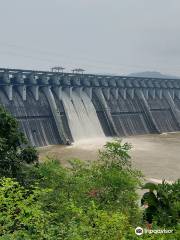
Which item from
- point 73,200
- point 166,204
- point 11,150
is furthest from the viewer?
point 11,150

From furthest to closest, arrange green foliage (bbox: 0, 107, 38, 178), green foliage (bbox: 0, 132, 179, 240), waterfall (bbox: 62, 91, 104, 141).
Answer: waterfall (bbox: 62, 91, 104, 141) → green foliage (bbox: 0, 107, 38, 178) → green foliage (bbox: 0, 132, 179, 240)

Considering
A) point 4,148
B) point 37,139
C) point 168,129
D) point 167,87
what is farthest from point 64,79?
point 4,148

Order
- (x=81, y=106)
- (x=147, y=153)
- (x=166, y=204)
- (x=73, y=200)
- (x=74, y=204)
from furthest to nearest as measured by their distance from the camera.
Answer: (x=81, y=106)
(x=147, y=153)
(x=166, y=204)
(x=73, y=200)
(x=74, y=204)

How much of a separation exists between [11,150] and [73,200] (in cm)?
666

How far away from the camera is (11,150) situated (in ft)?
68.7

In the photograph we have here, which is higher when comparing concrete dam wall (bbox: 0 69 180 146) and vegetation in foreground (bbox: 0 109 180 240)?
concrete dam wall (bbox: 0 69 180 146)

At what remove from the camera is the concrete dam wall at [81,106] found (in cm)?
5553

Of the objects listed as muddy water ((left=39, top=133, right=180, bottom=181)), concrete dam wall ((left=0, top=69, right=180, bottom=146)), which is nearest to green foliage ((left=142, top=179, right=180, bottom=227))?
muddy water ((left=39, top=133, right=180, bottom=181))

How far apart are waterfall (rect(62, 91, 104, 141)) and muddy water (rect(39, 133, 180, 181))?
7.65 feet

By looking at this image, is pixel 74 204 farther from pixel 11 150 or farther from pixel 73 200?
pixel 11 150

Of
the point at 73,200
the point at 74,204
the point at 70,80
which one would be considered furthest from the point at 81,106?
the point at 74,204

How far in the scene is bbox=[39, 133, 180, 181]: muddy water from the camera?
132 feet

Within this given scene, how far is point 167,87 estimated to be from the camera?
8875 centimetres

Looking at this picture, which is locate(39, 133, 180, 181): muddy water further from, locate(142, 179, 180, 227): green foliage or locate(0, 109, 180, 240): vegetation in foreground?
locate(142, 179, 180, 227): green foliage
